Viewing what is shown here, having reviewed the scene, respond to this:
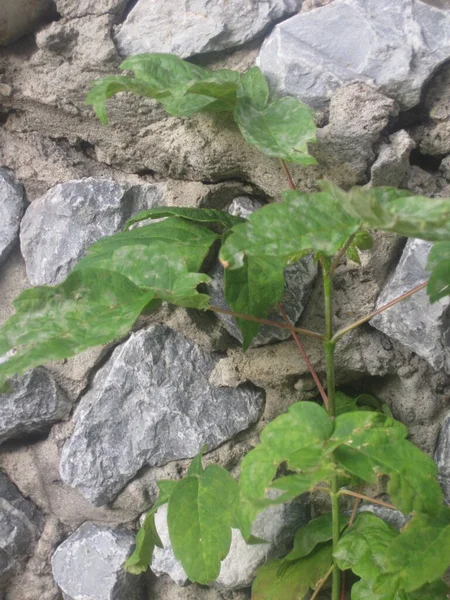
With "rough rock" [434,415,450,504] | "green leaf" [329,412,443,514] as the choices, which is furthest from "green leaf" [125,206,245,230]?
"rough rock" [434,415,450,504]

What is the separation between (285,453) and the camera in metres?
0.60

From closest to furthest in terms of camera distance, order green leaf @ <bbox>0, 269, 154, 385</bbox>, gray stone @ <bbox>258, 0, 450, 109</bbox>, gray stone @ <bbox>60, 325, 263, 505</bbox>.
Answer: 1. green leaf @ <bbox>0, 269, 154, 385</bbox>
2. gray stone @ <bbox>258, 0, 450, 109</bbox>
3. gray stone @ <bbox>60, 325, 263, 505</bbox>

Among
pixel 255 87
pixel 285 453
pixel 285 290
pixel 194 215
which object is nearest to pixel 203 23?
pixel 255 87

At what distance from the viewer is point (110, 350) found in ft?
3.19

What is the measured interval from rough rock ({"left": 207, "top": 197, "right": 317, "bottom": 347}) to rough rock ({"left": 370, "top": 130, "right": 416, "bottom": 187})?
0.49ft

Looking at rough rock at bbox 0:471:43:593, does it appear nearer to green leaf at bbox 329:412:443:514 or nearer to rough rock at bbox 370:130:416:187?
green leaf at bbox 329:412:443:514

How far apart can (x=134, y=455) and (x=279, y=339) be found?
0.93 feet

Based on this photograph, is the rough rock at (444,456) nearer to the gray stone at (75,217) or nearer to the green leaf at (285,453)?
the green leaf at (285,453)

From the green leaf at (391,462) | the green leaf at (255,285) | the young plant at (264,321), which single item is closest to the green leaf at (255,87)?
the young plant at (264,321)

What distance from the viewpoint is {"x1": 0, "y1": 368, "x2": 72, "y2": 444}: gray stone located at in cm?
95

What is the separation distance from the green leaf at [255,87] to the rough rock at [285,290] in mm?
167

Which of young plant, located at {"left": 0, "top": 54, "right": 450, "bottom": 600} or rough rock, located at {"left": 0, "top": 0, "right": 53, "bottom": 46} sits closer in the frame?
young plant, located at {"left": 0, "top": 54, "right": 450, "bottom": 600}

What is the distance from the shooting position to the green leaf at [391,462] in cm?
59

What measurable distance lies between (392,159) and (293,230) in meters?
0.32
